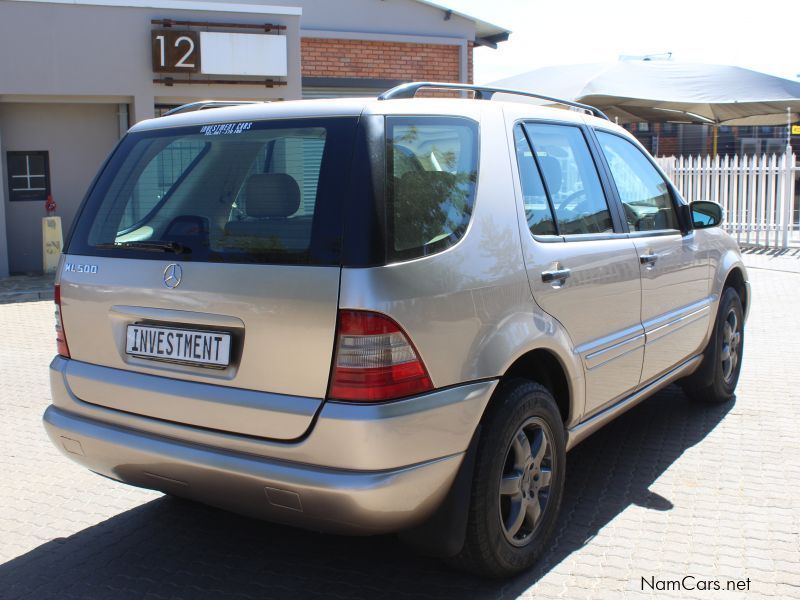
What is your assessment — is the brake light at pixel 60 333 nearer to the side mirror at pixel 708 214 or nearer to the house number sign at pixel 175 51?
the side mirror at pixel 708 214

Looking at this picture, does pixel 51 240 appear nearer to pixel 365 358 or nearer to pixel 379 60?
pixel 379 60

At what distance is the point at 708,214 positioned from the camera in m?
5.35

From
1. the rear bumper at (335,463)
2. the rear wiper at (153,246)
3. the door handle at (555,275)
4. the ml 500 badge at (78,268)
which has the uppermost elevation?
the rear wiper at (153,246)

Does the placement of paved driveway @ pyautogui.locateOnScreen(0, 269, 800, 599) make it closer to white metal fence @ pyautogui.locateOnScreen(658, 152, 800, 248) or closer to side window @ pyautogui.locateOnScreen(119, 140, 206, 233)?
side window @ pyautogui.locateOnScreen(119, 140, 206, 233)

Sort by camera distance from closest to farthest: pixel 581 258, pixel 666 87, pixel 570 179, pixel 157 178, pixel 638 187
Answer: pixel 157 178 < pixel 581 258 < pixel 570 179 < pixel 638 187 < pixel 666 87

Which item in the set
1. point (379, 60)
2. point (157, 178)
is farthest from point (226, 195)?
point (379, 60)

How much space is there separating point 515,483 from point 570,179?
1464 mm

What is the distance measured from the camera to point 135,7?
14.3 meters

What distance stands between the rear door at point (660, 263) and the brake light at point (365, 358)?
6.53 feet

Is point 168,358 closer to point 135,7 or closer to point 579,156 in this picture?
point 579,156

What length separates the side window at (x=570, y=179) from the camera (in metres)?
3.87

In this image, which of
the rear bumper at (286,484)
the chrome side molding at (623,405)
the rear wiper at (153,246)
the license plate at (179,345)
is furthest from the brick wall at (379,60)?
the rear bumper at (286,484)

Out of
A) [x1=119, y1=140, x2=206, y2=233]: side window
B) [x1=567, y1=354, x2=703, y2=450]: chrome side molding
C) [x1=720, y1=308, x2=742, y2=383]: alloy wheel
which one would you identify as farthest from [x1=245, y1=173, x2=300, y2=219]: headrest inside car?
[x1=720, y1=308, x2=742, y2=383]: alloy wheel

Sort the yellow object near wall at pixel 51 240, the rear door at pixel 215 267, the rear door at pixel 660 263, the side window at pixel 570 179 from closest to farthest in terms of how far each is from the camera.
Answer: the rear door at pixel 215 267, the side window at pixel 570 179, the rear door at pixel 660 263, the yellow object near wall at pixel 51 240
